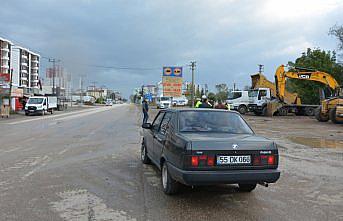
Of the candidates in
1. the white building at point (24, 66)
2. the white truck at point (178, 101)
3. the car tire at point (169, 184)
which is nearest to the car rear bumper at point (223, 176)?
the car tire at point (169, 184)

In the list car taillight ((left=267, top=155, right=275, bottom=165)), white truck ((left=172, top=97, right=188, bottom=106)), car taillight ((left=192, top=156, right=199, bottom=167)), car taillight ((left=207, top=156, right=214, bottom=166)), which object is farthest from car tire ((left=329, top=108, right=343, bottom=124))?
white truck ((left=172, top=97, right=188, bottom=106))

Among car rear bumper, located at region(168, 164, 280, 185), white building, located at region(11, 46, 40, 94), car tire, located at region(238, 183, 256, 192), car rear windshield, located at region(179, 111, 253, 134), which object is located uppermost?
white building, located at region(11, 46, 40, 94)

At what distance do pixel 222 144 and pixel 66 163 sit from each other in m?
4.76

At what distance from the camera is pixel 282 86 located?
32.9m

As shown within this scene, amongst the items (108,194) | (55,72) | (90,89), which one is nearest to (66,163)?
(108,194)

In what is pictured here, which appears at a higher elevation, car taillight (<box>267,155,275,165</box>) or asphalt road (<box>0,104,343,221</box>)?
car taillight (<box>267,155,275,165</box>)

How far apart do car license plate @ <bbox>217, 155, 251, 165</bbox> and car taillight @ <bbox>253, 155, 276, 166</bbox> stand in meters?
0.12

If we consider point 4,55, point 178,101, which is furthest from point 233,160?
point 4,55

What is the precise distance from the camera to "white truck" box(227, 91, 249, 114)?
37031mm

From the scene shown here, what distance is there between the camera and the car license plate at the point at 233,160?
4.96m

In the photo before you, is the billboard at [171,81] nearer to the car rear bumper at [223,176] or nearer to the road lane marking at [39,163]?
the road lane marking at [39,163]

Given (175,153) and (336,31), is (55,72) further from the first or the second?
(175,153)

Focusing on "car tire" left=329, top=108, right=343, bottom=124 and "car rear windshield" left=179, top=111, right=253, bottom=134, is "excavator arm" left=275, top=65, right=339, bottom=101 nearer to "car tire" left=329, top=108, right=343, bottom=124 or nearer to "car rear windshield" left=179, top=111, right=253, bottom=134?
"car tire" left=329, top=108, right=343, bottom=124

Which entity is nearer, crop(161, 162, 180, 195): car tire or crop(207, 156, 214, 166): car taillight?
crop(207, 156, 214, 166): car taillight
